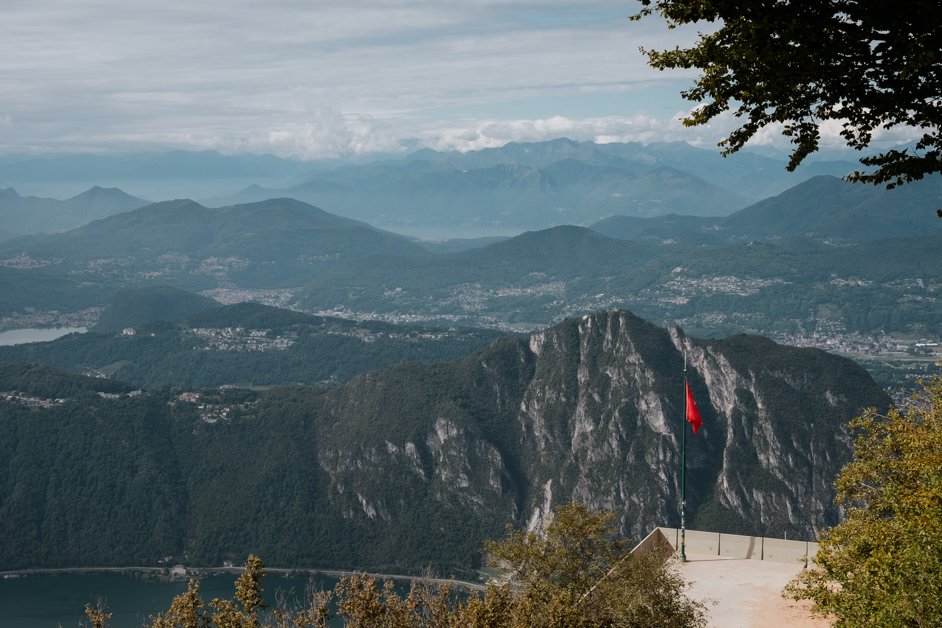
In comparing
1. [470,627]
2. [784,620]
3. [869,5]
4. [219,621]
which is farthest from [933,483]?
[219,621]

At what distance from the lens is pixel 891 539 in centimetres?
3097

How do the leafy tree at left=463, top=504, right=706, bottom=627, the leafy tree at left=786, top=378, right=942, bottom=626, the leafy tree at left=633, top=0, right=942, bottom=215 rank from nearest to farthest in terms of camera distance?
1. the leafy tree at left=633, top=0, right=942, bottom=215
2. the leafy tree at left=786, top=378, right=942, bottom=626
3. the leafy tree at left=463, top=504, right=706, bottom=627

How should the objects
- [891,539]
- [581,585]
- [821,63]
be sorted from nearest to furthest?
[821,63] < [891,539] < [581,585]

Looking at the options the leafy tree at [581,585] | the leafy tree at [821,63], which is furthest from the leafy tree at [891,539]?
the leafy tree at [821,63]

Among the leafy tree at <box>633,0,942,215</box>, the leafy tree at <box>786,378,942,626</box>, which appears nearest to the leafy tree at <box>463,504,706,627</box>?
the leafy tree at <box>786,378,942,626</box>

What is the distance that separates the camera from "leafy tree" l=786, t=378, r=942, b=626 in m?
26.5

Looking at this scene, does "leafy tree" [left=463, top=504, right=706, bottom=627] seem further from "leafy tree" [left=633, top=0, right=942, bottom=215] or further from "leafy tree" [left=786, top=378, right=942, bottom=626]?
"leafy tree" [left=633, top=0, right=942, bottom=215]

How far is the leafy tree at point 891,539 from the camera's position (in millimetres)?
26469

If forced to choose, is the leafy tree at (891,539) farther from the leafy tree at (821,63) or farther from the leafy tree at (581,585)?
the leafy tree at (821,63)

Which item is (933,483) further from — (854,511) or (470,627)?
(470,627)

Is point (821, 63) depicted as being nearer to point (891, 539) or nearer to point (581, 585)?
A: point (891, 539)

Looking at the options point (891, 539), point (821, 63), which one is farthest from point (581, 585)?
point (821, 63)

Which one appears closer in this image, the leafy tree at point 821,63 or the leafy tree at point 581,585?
the leafy tree at point 821,63

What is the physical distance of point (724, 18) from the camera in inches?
803
